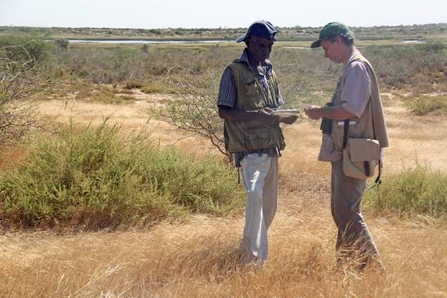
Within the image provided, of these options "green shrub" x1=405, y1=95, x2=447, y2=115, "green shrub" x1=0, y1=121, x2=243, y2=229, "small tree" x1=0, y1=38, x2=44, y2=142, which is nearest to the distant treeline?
"green shrub" x1=405, y1=95, x2=447, y2=115

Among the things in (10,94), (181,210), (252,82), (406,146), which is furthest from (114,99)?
(252,82)

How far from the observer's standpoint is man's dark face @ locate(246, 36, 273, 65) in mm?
3785

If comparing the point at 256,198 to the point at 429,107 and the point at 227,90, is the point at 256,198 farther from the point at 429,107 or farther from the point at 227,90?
the point at 429,107

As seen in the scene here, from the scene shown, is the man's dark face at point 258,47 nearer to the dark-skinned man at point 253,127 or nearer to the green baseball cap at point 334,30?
the dark-skinned man at point 253,127

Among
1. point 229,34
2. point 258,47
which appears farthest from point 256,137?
point 229,34

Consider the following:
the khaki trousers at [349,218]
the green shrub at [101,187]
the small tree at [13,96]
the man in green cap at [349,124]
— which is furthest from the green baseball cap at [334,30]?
the small tree at [13,96]

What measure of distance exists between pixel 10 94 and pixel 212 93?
11.4ft

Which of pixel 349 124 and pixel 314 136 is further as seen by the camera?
pixel 314 136

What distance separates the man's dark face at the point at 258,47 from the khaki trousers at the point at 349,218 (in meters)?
0.92

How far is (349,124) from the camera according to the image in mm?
3676

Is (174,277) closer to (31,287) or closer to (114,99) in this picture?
(31,287)

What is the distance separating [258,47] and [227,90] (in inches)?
15.2

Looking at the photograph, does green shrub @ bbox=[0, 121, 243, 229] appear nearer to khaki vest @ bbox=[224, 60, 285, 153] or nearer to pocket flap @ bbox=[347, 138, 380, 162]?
khaki vest @ bbox=[224, 60, 285, 153]

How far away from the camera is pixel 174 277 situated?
345 cm
